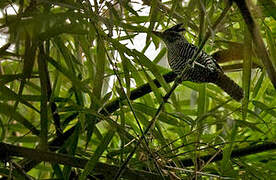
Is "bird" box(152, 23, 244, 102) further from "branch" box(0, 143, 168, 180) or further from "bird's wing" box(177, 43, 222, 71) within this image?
"branch" box(0, 143, 168, 180)

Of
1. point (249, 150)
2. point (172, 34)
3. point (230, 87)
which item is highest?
point (172, 34)

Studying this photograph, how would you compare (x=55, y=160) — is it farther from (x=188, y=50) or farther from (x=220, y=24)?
(x=188, y=50)

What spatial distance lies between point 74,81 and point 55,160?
0.12m

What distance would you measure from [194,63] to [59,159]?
0.39 meters

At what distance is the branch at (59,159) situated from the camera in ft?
2.07

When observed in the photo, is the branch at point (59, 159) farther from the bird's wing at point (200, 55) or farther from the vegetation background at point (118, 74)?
the bird's wing at point (200, 55)

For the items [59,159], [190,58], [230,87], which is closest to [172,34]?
[190,58]

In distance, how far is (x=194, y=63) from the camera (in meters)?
0.92

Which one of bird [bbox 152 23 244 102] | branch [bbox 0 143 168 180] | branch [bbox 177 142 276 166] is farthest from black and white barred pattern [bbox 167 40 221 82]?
branch [bbox 0 143 168 180]

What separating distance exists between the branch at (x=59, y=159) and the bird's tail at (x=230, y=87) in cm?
30

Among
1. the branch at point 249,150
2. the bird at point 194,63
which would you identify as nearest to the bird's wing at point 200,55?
the bird at point 194,63

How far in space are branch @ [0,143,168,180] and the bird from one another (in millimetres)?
284

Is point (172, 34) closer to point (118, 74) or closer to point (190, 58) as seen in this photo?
point (190, 58)

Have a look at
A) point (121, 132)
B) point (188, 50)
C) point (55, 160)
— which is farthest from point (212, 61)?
point (55, 160)
